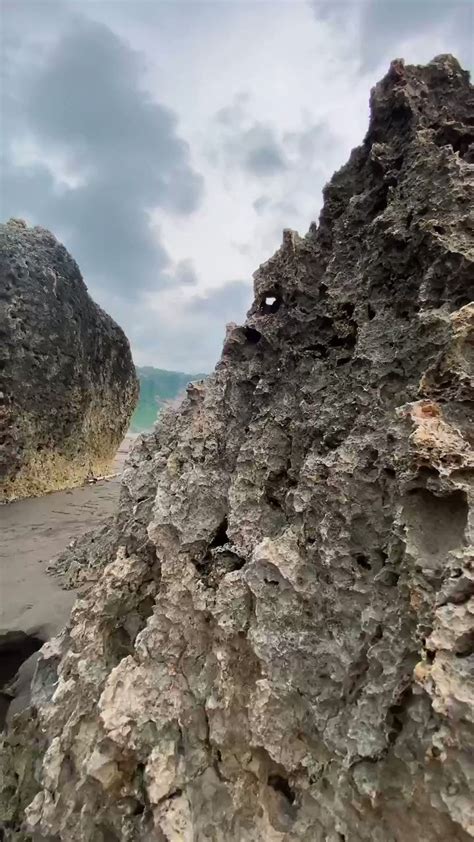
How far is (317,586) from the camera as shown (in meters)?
2.37

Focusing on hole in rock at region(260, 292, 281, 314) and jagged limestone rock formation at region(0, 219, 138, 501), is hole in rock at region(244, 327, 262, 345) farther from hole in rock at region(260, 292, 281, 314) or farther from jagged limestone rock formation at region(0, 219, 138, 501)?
jagged limestone rock formation at region(0, 219, 138, 501)

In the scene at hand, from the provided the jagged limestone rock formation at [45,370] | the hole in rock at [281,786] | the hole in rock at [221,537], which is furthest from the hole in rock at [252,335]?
the jagged limestone rock formation at [45,370]

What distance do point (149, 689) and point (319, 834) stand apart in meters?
1.07

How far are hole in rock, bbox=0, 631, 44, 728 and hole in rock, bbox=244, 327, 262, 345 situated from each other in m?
3.57

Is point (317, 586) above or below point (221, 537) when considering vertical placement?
below

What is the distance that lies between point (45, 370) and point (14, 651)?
716cm

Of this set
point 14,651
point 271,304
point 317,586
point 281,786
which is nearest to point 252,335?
point 271,304

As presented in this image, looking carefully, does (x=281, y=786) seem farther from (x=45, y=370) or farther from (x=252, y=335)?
(x=45, y=370)

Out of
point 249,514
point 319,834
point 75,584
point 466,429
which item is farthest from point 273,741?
point 75,584

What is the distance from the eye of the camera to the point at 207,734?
7.77 feet

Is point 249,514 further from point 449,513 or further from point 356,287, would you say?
point 356,287

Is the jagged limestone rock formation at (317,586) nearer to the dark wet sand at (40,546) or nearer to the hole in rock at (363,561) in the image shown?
the hole in rock at (363,561)

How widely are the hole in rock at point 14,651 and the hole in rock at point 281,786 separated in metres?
3.18

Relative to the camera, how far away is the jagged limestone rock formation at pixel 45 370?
9.81 m
